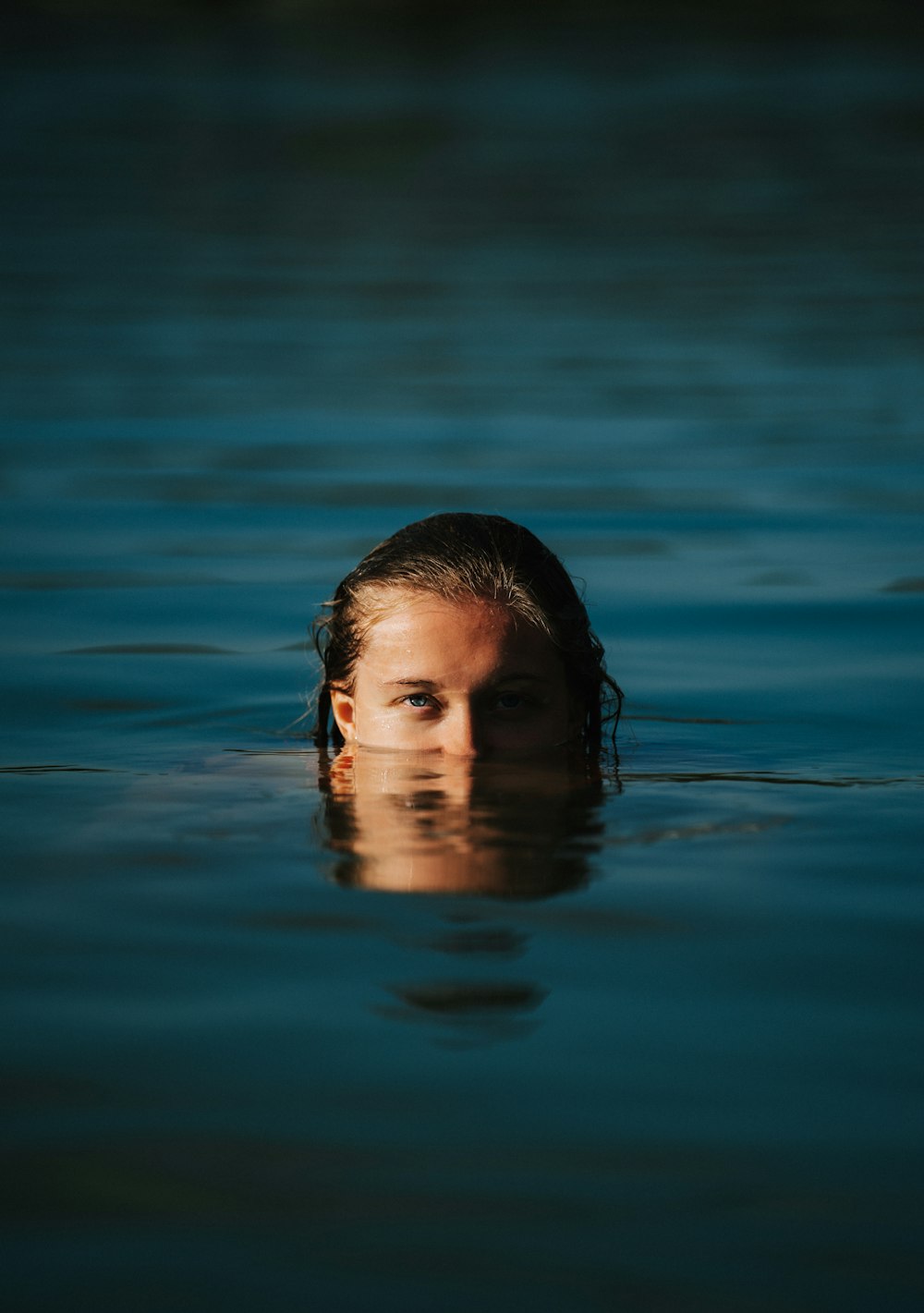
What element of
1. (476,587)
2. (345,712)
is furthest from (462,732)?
(345,712)

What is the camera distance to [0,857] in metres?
3.07

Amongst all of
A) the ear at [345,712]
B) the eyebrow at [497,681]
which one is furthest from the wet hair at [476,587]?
the eyebrow at [497,681]

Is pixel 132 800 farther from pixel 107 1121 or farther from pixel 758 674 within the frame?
pixel 758 674

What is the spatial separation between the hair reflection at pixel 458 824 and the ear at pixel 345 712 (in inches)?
9.4

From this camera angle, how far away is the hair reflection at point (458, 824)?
9.20 feet

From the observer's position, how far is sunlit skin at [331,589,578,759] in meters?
3.80

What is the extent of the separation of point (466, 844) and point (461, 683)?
0.85 metres

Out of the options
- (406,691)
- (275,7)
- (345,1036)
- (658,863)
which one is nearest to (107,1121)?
(345,1036)

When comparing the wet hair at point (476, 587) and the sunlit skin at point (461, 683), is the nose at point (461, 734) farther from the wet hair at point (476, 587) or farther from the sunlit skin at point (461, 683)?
the wet hair at point (476, 587)

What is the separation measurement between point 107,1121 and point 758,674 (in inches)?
139

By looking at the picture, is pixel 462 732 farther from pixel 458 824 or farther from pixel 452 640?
pixel 458 824

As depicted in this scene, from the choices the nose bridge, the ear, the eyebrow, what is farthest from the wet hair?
the nose bridge

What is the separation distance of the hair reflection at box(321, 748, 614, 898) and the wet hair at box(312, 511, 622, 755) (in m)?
0.36

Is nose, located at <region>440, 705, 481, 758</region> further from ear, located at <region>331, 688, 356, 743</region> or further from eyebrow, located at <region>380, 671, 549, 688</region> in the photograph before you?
ear, located at <region>331, 688, 356, 743</region>
